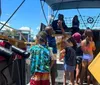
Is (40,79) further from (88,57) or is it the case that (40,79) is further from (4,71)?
(4,71)

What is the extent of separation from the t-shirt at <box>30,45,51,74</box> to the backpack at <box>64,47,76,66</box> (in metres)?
1.72

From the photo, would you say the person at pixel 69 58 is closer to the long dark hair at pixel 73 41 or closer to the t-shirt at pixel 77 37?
the long dark hair at pixel 73 41

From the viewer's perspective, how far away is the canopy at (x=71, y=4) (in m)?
11.7

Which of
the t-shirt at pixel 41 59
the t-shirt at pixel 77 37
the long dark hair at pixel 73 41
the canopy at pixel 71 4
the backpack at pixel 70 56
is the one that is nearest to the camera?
the t-shirt at pixel 41 59

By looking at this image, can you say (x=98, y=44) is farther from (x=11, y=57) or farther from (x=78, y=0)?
(x=11, y=57)

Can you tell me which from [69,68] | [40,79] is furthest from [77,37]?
[40,79]

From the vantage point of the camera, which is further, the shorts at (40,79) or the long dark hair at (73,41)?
the long dark hair at (73,41)

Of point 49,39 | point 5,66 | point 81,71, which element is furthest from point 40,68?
point 5,66

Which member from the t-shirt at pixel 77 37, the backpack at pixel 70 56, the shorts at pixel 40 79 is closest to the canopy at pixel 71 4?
→ the t-shirt at pixel 77 37

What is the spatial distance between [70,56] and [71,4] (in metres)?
4.76

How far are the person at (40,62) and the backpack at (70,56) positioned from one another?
164cm

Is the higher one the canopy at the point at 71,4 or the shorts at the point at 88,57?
the canopy at the point at 71,4

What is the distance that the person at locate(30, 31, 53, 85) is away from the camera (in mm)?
5676

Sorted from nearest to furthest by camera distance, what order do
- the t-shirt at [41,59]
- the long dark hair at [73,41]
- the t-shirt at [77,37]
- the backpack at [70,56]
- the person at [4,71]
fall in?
1. the person at [4,71]
2. the t-shirt at [41,59]
3. the backpack at [70,56]
4. the long dark hair at [73,41]
5. the t-shirt at [77,37]
